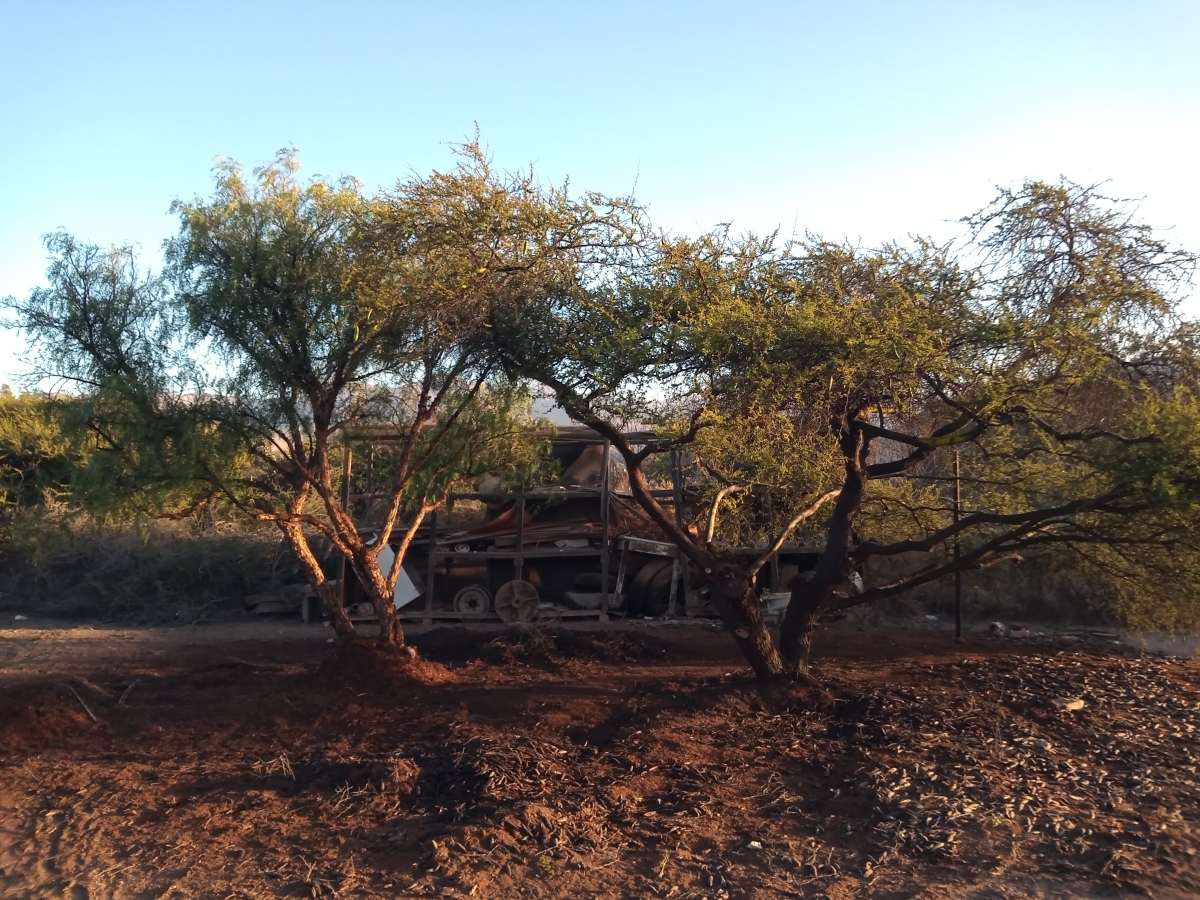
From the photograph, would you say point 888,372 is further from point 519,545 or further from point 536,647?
point 519,545

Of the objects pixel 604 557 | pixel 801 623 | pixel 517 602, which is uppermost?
pixel 604 557

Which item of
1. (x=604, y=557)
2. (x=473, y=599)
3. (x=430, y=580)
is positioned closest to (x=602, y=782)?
(x=604, y=557)

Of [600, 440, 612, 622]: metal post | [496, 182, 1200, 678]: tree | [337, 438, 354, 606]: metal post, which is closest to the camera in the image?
[496, 182, 1200, 678]: tree

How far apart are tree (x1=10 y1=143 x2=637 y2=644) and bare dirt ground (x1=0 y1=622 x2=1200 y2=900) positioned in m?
2.11

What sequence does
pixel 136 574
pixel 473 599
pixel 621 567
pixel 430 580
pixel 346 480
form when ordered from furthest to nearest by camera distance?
pixel 136 574 < pixel 473 599 < pixel 621 567 < pixel 430 580 < pixel 346 480

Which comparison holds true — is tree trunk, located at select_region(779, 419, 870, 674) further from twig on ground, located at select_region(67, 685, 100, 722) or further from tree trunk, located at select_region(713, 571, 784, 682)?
twig on ground, located at select_region(67, 685, 100, 722)

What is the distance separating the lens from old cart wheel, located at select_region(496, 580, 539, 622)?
13.7 meters

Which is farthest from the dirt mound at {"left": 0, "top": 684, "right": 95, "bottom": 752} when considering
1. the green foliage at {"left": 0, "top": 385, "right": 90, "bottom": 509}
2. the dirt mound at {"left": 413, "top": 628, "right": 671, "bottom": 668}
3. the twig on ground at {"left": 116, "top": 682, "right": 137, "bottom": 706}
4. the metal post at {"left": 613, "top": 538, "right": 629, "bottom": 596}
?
the metal post at {"left": 613, "top": 538, "right": 629, "bottom": 596}

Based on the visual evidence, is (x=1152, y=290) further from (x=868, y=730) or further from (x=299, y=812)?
(x=299, y=812)

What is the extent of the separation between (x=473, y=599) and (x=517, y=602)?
79cm

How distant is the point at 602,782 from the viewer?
6.36m

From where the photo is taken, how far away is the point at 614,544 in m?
14.1

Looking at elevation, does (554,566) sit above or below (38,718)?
above

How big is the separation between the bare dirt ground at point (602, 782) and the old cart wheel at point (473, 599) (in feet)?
12.5
